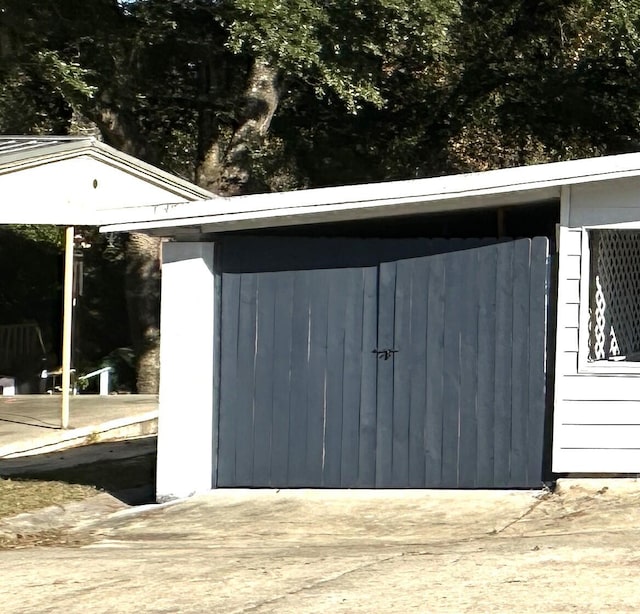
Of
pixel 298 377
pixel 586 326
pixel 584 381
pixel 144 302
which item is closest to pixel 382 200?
pixel 298 377

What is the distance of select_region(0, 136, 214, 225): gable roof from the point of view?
12406 millimetres

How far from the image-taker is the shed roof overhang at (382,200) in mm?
8383

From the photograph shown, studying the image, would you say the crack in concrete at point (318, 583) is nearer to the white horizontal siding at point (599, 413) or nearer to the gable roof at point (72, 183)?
the white horizontal siding at point (599, 413)

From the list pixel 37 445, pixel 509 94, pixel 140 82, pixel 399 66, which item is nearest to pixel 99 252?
pixel 140 82

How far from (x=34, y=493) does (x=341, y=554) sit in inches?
145

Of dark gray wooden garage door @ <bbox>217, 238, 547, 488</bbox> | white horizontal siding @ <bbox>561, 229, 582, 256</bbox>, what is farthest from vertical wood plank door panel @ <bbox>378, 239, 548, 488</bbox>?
white horizontal siding @ <bbox>561, 229, 582, 256</bbox>

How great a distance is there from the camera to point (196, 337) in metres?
9.14

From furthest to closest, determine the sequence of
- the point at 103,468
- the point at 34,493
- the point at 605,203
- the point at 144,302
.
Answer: the point at 144,302
the point at 103,468
the point at 34,493
the point at 605,203

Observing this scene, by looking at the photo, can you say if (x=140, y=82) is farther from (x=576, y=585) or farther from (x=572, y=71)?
(x=576, y=585)

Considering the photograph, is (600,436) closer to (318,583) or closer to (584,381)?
(584,381)

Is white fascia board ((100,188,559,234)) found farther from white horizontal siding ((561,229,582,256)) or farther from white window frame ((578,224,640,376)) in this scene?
white window frame ((578,224,640,376))

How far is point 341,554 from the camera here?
7.19 meters

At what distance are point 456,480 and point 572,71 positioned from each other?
11.6 meters

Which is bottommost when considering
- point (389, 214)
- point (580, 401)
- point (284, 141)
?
point (580, 401)
